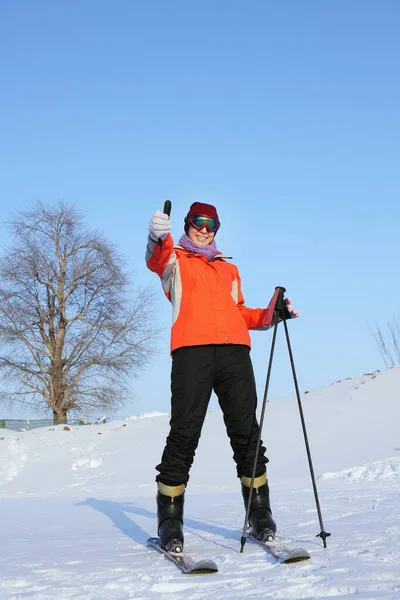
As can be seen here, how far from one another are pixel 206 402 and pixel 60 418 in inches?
765

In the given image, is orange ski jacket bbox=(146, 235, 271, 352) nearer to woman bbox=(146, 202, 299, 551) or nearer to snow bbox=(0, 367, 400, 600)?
woman bbox=(146, 202, 299, 551)

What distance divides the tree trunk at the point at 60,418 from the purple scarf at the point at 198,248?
18989mm

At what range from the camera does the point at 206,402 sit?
12.4 feet

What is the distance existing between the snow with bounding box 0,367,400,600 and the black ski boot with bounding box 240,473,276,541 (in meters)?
0.12

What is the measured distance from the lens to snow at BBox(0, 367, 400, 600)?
9.34ft

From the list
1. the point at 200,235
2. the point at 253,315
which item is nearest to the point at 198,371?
the point at 253,315

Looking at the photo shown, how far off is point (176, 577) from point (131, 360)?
21094 mm

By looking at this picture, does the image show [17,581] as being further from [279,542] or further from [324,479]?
[324,479]

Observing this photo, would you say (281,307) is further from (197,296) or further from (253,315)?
(197,296)

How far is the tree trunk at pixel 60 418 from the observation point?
2195cm

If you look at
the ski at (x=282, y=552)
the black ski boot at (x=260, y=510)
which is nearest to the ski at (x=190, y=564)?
the ski at (x=282, y=552)

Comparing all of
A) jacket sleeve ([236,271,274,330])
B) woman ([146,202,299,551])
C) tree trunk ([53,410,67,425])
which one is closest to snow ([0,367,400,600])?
woman ([146,202,299,551])

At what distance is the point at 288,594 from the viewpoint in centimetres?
255

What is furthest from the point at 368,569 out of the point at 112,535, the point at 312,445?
the point at 312,445
